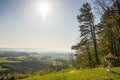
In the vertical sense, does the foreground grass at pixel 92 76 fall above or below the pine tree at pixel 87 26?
below

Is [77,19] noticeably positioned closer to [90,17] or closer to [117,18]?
[90,17]

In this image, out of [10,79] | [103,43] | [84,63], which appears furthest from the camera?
[84,63]

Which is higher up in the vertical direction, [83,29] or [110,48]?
[83,29]

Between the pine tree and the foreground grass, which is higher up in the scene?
the pine tree

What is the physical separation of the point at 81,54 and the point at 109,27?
16.5 m

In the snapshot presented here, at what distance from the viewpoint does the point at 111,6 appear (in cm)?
3256

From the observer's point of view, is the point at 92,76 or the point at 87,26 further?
the point at 87,26

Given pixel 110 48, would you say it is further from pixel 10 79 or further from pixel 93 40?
pixel 10 79

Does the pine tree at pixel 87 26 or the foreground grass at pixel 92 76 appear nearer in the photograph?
the foreground grass at pixel 92 76

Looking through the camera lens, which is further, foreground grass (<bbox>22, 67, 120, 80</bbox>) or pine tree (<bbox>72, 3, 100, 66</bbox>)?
pine tree (<bbox>72, 3, 100, 66</bbox>)

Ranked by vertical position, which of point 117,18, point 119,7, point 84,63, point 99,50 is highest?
point 119,7

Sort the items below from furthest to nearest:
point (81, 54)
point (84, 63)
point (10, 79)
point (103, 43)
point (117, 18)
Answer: point (84, 63) < point (81, 54) < point (103, 43) < point (117, 18) < point (10, 79)

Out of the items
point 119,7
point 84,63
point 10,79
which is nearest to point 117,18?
point 119,7

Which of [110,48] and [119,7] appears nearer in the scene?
[119,7]
